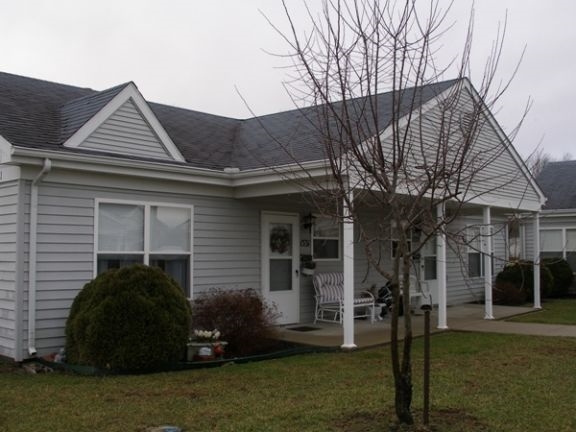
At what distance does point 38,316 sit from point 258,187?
4.18 m

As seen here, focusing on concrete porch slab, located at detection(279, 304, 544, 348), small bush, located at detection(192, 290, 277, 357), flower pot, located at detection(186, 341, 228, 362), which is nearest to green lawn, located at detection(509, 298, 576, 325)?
concrete porch slab, located at detection(279, 304, 544, 348)

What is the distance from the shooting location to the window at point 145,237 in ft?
30.6

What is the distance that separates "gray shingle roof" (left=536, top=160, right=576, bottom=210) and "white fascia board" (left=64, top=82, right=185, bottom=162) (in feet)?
50.4

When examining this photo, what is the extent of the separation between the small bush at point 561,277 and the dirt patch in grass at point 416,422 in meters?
15.0

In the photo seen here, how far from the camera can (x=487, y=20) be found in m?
5.82

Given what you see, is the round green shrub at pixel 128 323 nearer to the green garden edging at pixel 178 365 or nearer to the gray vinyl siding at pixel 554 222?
the green garden edging at pixel 178 365

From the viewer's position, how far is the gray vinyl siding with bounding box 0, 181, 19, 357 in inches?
332

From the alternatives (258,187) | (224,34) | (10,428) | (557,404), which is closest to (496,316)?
(258,187)

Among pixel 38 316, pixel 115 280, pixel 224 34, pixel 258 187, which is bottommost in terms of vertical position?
pixel 38 316

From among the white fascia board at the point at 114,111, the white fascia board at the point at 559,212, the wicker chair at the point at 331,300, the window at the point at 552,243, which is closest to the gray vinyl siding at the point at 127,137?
the white fascia board at the point at 114,111

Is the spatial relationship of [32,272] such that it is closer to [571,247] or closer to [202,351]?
[202,351]

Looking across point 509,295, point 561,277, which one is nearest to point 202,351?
point 509,295

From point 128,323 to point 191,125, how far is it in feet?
20.5

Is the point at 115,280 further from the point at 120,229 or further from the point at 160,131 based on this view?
the point at 160,131
